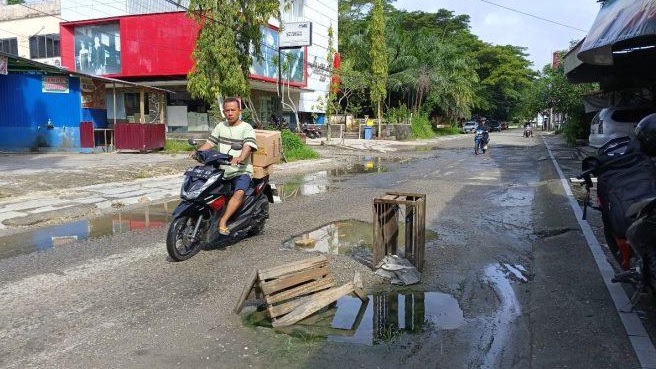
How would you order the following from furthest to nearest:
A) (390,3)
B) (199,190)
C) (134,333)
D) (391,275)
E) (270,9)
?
(390,3), (270,9), (199,190), (391,275), (134,333)

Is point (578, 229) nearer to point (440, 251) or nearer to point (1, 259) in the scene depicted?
point (440, 251)

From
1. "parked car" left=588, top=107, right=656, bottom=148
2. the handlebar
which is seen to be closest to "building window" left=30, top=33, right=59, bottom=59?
"parked car" left=588, top=107, right=656, bottom=148

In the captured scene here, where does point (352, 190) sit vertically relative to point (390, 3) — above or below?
below

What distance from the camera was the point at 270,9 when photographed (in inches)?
733

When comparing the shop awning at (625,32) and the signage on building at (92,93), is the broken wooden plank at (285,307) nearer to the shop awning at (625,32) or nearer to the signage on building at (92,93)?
the shop awning at (625,32)

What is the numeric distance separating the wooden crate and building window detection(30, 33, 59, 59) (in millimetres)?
34627

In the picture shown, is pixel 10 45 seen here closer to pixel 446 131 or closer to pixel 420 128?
pixel 420 128

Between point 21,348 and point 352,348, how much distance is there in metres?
2.33

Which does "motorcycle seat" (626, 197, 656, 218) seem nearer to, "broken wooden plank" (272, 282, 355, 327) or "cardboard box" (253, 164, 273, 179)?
"broken wooden plank" (272, 282, 355, 327)

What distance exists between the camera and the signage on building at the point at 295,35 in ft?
79.0

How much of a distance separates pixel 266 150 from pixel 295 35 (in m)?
18.3

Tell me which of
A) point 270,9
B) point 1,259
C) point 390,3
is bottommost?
point 1,259

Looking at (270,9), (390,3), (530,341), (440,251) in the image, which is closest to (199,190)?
(440,251)

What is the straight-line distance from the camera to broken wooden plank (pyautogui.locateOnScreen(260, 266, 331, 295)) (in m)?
4.37
